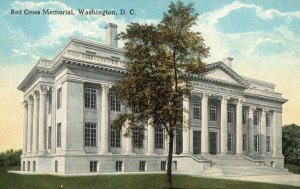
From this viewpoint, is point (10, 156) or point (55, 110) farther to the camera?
point (10, 156)

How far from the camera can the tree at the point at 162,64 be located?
24.2m

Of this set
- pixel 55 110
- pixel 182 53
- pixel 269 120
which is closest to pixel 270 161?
pixel 269 120

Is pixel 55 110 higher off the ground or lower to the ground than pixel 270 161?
higher

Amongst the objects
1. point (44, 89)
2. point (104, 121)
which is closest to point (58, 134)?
point (104, 121)

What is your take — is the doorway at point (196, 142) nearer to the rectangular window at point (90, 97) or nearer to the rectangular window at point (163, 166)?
the rectangular window at point (163, 166)

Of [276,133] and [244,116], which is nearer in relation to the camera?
[244,116]

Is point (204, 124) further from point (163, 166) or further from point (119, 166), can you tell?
point (119, 166)

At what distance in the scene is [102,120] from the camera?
38969 millimetres

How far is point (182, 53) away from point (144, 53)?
8.18 ft

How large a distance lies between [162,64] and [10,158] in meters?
59.9

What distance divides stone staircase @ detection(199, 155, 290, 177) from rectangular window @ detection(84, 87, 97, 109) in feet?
42.6

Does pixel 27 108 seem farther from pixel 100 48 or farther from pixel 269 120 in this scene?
pixel 269 120

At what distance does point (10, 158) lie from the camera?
75.4 m

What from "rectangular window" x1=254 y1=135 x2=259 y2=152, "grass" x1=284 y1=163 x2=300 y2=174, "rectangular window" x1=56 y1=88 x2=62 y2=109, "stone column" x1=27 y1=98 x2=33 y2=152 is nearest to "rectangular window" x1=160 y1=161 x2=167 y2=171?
"rectangular window" x1=56 y1=88 x2=62 y2=109
